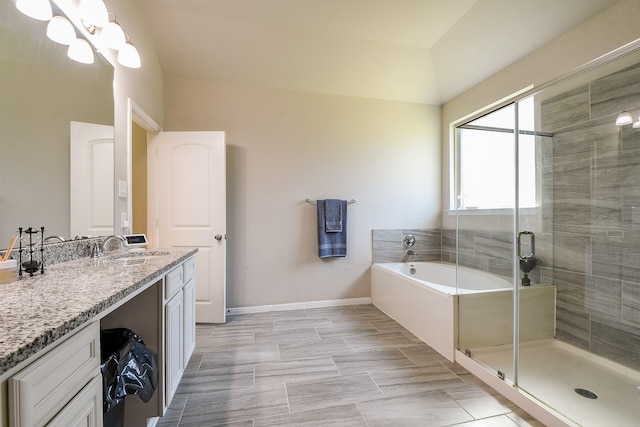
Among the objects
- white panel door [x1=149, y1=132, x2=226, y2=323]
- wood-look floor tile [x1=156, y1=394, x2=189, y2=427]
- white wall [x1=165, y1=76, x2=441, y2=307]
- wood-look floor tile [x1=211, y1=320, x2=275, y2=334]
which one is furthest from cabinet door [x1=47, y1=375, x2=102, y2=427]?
white wall [x1=165, y1=76, x2=441, y2=307]

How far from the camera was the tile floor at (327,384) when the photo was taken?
4.57 ft

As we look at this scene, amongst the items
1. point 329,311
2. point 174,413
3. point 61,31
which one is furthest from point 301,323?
point 61,31

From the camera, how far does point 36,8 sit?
1224 millimetres

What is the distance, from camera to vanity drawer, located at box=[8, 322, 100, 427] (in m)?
0.48

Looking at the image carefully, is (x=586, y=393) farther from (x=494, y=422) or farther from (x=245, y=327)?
(x=245, y=327)

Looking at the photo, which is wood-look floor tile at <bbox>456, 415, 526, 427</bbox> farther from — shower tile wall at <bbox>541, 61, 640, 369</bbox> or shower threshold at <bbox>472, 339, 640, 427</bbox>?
shower tile wall at <bbox>541, 61, 640, 369</bbox>

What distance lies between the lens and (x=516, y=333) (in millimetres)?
1786

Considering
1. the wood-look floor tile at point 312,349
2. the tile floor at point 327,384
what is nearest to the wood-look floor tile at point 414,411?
the tile floor at point 327,384

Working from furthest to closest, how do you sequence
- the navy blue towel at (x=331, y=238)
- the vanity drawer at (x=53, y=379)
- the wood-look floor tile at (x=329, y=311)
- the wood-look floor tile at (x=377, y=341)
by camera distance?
the navy blue towel at (x=331, y=238), the wood-look floor tile at (x=329, y=311), the wood-look floor tile at (x=377, y=341), the vanity drawer at (x=53, y=379)

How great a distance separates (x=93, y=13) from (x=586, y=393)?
12.1 ft

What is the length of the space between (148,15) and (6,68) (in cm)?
161

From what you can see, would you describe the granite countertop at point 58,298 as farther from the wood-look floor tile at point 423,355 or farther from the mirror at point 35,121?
the wood-look floor tile at point 423,355

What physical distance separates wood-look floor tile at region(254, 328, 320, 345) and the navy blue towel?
0.84 metres

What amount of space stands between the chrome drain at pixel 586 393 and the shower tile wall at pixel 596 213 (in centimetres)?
39
